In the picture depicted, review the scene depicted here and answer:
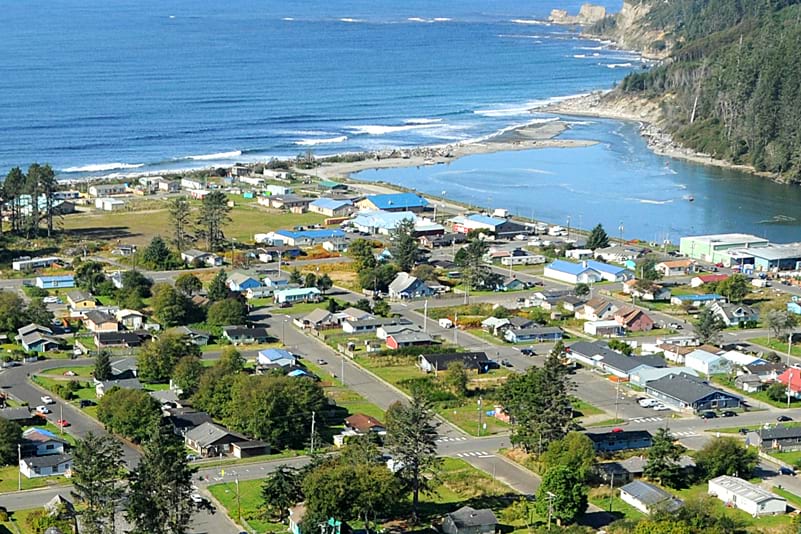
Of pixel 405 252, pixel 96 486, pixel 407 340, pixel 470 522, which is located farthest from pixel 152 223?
pixel 470 522

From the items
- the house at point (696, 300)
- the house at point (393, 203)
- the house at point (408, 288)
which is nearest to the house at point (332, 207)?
the house at point (393, 203)

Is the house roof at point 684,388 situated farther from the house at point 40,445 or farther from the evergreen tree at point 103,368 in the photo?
the house at point 40,445

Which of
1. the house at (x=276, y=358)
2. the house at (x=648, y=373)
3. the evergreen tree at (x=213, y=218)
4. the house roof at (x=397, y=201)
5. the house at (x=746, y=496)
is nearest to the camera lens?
the house at (x=746, y=496)

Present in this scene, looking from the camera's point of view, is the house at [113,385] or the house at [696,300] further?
the house at [696,300]

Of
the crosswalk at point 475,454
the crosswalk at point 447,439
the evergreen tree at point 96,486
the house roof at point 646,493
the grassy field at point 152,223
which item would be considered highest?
the evergreen tree at point 96,486

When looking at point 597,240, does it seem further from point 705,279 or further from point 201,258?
point 201,258

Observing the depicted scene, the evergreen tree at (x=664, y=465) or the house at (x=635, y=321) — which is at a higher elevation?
the evergreen tree at (x=664, y=465)

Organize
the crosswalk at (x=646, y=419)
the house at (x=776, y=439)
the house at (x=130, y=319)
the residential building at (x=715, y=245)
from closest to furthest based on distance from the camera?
the house at (x=776, y=439), the crosswalk at (x=646, y=419), the house at (x=130, y=319), the residential building at (x=715, y=245)
